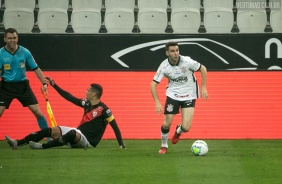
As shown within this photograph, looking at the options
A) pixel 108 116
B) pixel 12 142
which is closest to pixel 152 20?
pixel 108 116

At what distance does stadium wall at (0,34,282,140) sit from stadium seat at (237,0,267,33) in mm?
1248

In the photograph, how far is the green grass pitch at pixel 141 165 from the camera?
9.78 m

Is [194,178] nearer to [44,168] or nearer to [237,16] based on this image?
[44,168]

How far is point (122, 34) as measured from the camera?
661 inches

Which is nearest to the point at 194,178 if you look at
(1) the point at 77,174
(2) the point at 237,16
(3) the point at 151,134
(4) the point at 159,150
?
(1) the point at 77,174

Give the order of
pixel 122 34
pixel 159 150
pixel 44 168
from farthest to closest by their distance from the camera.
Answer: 1. pixel 122 34
2. pixel 159 150
3. pixel 44 168

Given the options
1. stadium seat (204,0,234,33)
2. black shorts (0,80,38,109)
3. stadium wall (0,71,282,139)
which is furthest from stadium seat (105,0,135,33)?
black shorts (0,80,38,109)

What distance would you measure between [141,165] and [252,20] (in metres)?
7.67

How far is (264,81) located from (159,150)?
4.06 m

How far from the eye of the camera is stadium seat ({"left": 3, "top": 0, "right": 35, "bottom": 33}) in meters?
17.8

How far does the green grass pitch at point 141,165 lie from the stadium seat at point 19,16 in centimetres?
417

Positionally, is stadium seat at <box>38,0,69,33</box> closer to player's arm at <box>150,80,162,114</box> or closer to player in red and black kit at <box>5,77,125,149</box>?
player in red and black kit at <box>5,77,125,149</box>

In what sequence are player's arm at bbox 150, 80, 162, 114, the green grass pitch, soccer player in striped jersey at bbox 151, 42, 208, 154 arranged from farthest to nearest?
soccer player in striped jersey at bbox 151, 42, 208, 154
player's arm at bbox 150, 80, 162, 114
the green grass pitch

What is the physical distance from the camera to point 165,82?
1694 centimetres
